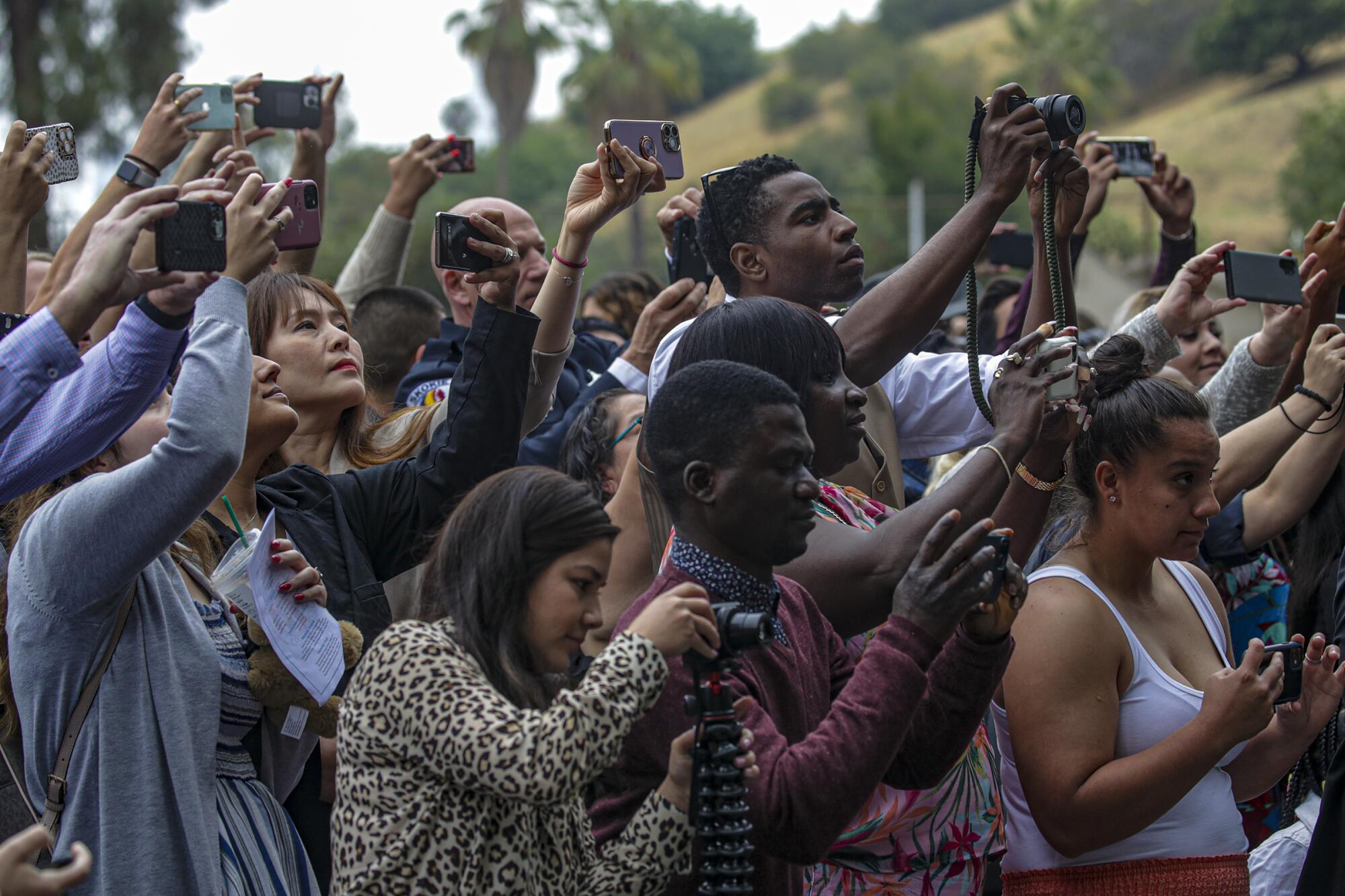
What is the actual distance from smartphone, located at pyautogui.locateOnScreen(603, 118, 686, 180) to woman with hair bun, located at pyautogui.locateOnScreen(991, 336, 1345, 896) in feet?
4.03

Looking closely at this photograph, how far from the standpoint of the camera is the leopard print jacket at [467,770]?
2.12m

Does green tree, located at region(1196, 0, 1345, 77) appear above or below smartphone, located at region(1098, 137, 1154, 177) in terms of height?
below

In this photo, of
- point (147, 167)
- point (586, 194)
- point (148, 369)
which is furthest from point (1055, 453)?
point (147, 167)

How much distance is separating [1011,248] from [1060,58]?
50990 millimetres

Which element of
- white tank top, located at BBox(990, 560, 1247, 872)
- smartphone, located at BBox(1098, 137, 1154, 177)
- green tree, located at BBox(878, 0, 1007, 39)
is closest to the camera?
white tank top, located at BBox(990, 560, 1247, 872)

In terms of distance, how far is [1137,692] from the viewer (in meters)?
3.12

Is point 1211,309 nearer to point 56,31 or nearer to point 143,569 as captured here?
point 143,569

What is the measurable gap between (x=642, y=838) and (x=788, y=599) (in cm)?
52

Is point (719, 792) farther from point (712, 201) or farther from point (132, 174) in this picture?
point (132, 174)

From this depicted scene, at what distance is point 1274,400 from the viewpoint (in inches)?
189

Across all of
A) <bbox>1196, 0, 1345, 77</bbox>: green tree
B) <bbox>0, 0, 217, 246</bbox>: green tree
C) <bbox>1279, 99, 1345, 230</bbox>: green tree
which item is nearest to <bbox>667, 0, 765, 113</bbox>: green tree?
<bbox>1196, 0, 1345, 77</bbox>: green tree

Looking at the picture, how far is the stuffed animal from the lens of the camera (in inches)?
109

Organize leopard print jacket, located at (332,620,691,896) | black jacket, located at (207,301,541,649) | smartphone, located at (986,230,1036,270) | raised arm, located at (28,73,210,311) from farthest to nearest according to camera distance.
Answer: smartphone, located at (986,230,1036,270), raised arm, located at (28,73,210,311), black jacket, located at (207,301,541,649), leopard print jacket, located at (332,620,691,896)

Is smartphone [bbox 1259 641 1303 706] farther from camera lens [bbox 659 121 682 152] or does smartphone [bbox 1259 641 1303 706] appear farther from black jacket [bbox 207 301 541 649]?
camera lens [bbox 659 121 682 152]
